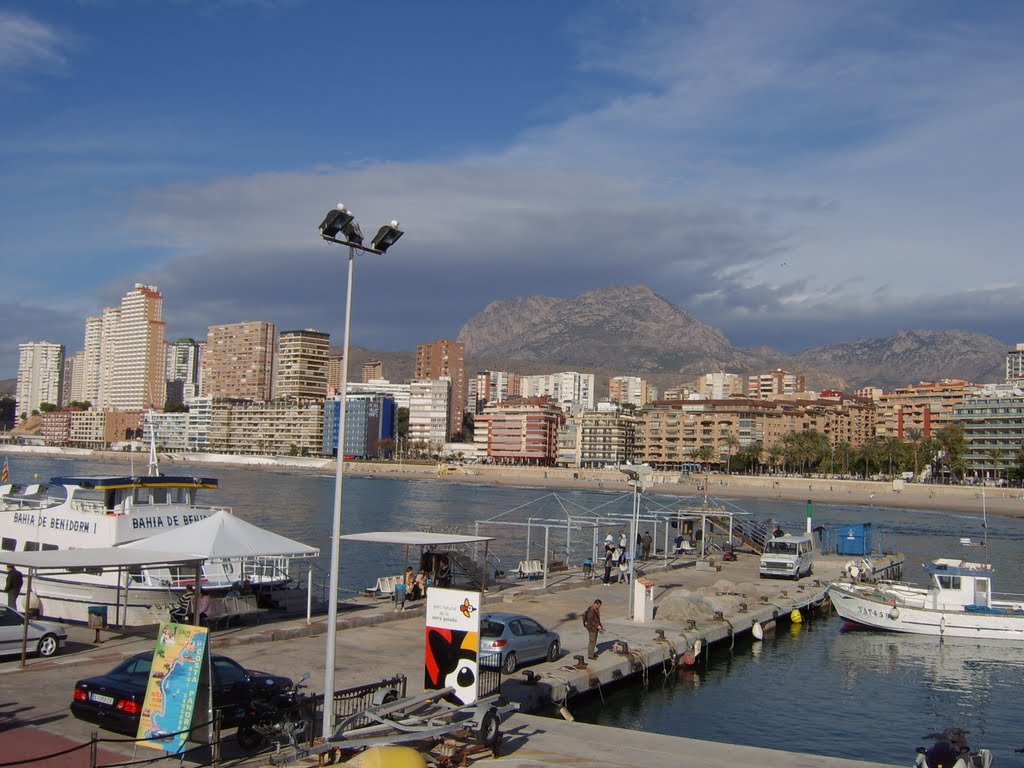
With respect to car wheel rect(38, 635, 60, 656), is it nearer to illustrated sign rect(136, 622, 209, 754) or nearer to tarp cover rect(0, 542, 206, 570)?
tarp cover rect(0, 542, 206, 570)

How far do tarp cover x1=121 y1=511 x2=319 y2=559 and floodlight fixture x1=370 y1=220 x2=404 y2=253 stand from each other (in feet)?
28.8

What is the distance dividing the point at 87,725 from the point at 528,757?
21.8ft

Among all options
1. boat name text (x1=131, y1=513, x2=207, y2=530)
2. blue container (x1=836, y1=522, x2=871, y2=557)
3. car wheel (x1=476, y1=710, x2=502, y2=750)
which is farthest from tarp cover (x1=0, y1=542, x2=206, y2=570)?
blue container (x1=836, y1=522, x2=871, y2=557)

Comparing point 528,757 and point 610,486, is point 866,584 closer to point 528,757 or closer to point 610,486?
point 528,757

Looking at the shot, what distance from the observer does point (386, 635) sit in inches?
936

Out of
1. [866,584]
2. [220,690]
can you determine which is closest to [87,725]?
[220,690]

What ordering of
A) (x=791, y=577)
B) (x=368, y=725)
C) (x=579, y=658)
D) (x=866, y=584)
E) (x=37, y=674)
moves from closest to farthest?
(x=368, y=725) < (x=37, y=674) < (x=579, y=658) < (x=866, y=584) < (x=791, y=577)

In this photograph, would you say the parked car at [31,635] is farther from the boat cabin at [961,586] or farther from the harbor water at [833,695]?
the boat cabin at [961,586]

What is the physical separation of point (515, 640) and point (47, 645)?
962 centimetres

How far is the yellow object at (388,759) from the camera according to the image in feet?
38.2

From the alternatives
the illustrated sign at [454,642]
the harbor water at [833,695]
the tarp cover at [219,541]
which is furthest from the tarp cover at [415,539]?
the illustrated sign at [454,642]

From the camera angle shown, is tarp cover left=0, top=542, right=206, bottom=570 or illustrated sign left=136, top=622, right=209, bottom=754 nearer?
illustrated sign left=136, top=622, right=209, bottom=754

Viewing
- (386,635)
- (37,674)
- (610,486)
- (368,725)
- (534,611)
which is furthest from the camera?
(610,486)

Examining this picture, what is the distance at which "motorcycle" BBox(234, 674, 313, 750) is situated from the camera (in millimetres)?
13664
